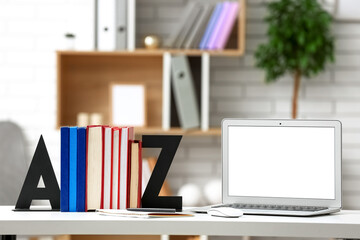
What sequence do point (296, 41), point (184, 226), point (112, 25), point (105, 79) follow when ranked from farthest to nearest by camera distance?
point (105, 79), point (296, 41), point (112, 25), point (184, 226)

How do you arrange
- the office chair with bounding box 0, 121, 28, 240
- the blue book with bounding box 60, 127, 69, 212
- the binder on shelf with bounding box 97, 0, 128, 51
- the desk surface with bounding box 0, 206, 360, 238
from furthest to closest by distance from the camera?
the office chair with bounding box 0, 121, 28, 240 < the binder on shelf with bounding box 97, 0, 128, 51 < the blue book with bounding box 60, 127, 69, 212 < the desk surface with bounding box 0, 206, 360, 238

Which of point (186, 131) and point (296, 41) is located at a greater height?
point (296, 41)

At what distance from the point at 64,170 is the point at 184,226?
394mm

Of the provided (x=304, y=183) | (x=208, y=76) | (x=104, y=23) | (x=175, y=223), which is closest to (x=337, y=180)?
(x=304, y=183)

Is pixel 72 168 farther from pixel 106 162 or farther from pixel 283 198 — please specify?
pixel 283 198

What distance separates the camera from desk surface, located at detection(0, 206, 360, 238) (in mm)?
1677

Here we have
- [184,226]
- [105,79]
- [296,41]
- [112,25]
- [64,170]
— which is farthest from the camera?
[105,79]

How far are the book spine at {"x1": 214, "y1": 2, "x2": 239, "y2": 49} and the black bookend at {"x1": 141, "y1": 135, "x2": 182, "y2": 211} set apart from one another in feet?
5.05

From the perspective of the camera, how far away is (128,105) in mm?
3432

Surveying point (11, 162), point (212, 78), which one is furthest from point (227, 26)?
point (11, 162)

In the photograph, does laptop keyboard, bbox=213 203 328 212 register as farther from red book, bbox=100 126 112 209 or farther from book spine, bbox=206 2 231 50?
book spine, bbox=206 2 231 50

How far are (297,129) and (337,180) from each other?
188mm

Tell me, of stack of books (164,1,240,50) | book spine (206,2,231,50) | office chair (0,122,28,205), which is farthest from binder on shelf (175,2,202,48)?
office chair (0,122,28,205)

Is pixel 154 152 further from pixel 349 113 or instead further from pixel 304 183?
pixel 304 183
